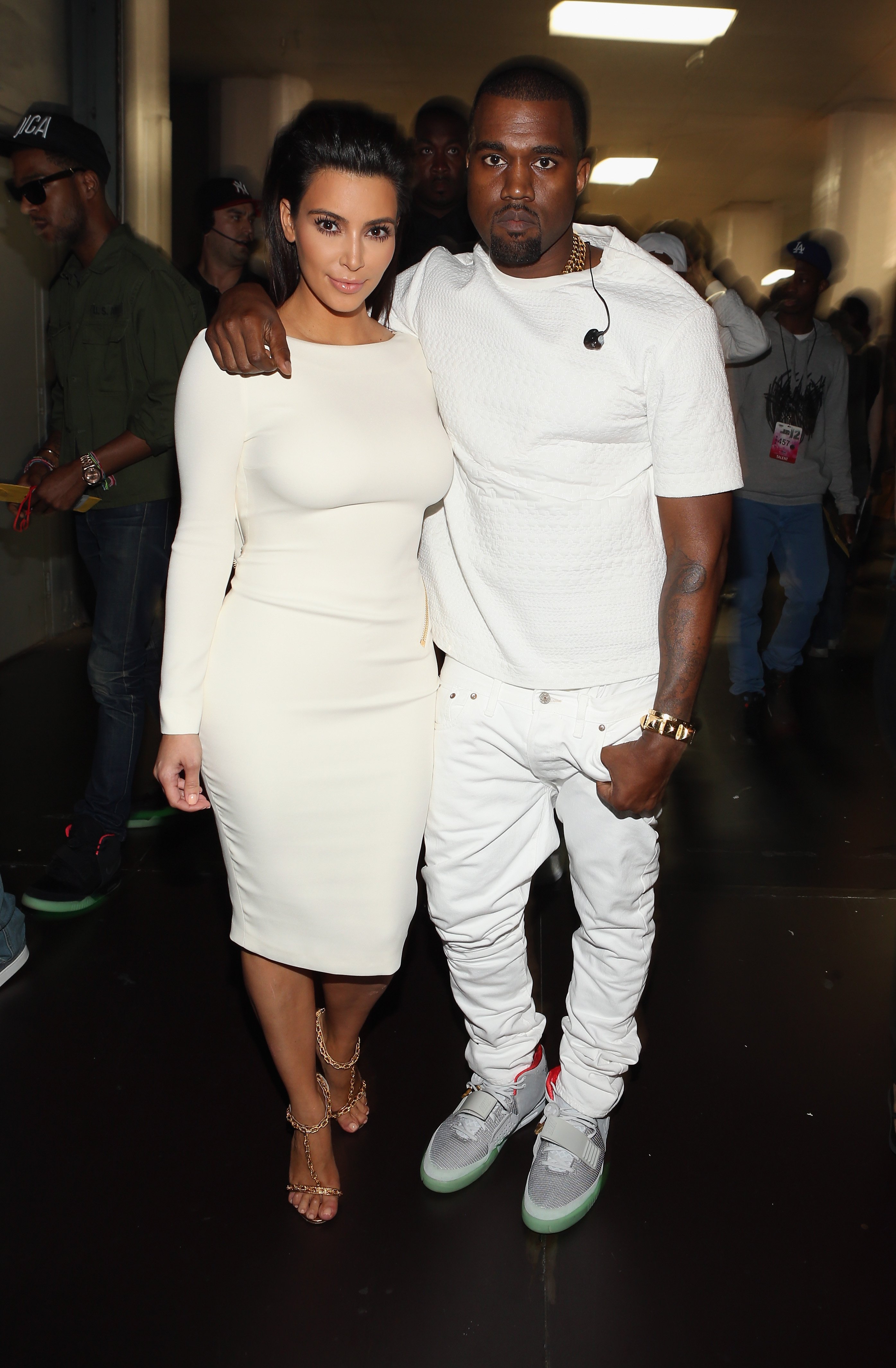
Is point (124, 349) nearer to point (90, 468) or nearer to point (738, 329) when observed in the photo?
point (90, 468)

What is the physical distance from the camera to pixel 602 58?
785cm

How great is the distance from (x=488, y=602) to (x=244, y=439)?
45cm

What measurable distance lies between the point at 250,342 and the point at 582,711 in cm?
73

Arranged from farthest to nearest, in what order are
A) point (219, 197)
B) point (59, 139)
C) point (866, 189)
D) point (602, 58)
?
point (866, 189) → point (602, 58) → point (219, 197) → point (59, 139)

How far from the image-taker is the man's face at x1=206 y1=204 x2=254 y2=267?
3723 millimetres

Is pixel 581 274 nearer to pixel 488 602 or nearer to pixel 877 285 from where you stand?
pixel 488 602

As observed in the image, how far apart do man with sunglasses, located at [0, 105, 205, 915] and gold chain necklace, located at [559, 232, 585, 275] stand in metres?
1.48

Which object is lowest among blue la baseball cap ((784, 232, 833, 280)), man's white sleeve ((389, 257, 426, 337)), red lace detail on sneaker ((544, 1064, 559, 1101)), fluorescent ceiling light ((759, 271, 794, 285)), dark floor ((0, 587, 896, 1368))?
dark floor ((0, 587, 896, 1368))

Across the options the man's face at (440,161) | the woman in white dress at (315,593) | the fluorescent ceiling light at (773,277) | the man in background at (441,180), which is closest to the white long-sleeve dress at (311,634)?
the woman in white dress at (315,593)

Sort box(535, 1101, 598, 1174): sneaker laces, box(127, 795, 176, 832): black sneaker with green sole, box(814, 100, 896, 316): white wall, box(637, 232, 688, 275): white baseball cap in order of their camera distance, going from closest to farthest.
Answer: box(535, 1101, 598, 1174): sneaker laces → box(127, 795, 176, 832): black sneaker with green sole → box(637, 232, 688, 275): white baseball cap → box(814, 100, 896, 316): white wall

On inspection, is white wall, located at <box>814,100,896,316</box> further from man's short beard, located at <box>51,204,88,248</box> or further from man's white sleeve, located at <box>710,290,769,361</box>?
man's short beard, located at <box>51,204,88,248</box>

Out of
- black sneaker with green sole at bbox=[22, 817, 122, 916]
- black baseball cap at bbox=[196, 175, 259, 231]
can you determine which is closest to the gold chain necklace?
black sneaker with green sole at bbox=[22, 817, 122, 916]

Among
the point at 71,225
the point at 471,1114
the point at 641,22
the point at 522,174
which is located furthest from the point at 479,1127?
the point at 641,22

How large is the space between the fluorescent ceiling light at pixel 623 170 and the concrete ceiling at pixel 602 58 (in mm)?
562
